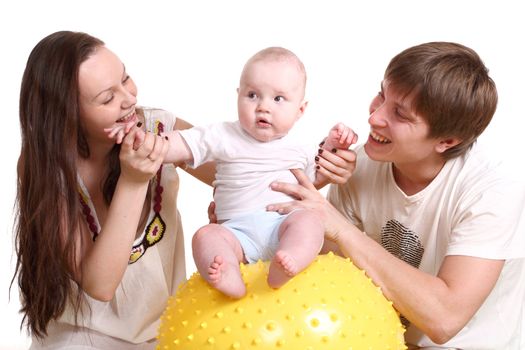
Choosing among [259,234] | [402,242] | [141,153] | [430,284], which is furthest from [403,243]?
[141,153]

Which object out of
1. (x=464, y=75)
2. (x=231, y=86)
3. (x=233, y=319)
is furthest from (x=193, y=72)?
(x=233, y=319)

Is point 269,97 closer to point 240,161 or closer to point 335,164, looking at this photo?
point 240,161

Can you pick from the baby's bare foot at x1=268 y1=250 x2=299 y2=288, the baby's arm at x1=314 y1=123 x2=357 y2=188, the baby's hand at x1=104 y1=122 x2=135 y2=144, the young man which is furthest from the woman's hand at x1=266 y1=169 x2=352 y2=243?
the baby's hand at x1=104 y1=122 x2=135 y2=144

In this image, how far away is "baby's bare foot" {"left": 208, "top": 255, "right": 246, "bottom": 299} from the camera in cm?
251

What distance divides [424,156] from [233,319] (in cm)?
90

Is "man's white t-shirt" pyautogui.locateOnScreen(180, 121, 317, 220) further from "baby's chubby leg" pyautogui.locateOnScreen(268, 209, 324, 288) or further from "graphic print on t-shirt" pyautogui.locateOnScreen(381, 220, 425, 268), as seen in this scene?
"graphic print on t-shirt" pyautogui.locateOnScreen(381, 220, 425, 268)

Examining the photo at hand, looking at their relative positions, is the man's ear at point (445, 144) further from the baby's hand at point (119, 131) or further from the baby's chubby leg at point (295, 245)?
the baby's hand at point (119, 131)

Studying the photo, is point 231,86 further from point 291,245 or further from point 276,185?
point 291,245

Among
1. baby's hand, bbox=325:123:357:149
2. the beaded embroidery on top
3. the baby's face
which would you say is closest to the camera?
the baby's face

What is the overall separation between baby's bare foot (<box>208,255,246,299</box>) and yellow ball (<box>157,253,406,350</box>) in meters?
0.04

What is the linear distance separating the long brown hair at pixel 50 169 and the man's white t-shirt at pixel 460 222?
2.94 feet

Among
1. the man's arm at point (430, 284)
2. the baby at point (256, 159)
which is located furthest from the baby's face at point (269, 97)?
the man's arm at point (430, 284)

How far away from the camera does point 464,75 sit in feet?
9.46

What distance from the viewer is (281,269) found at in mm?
2477
